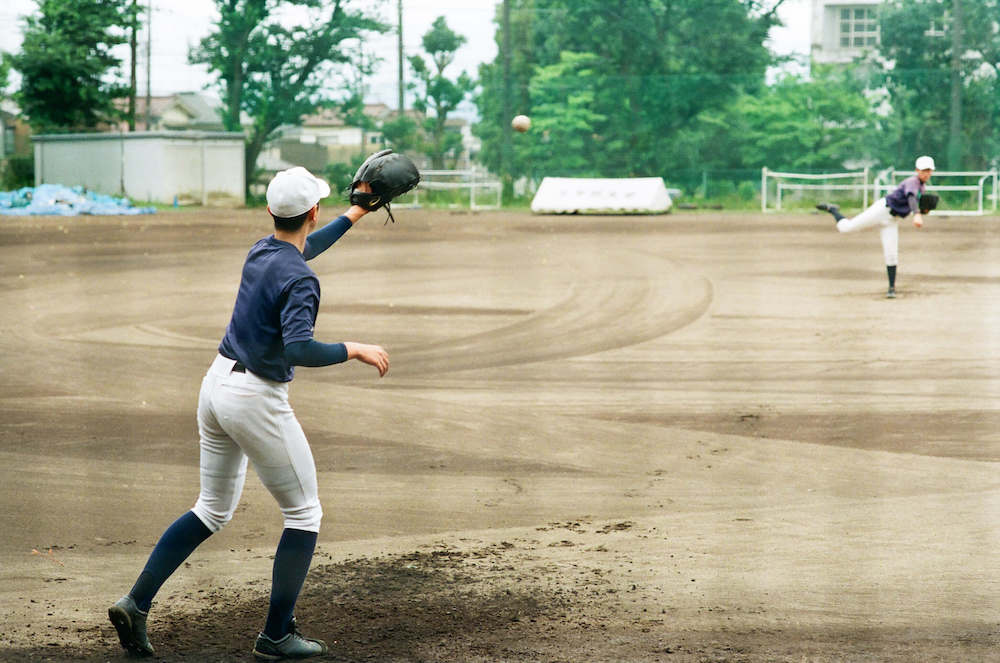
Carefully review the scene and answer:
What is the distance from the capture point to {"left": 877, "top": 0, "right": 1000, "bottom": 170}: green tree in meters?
41.6

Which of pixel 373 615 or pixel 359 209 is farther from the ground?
pixel 359 209

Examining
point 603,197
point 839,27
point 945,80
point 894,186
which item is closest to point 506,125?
point 603,197

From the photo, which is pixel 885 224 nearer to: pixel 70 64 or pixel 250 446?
pixel 250 446

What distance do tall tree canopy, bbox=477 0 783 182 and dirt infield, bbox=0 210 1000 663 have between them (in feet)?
102

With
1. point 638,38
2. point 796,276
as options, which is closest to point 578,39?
point 638,38

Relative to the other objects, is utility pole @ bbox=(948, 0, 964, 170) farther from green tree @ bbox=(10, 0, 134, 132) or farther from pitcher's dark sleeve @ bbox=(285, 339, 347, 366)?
pitcher's dark sleeve @ bbox=(285, 339, 347, 366)

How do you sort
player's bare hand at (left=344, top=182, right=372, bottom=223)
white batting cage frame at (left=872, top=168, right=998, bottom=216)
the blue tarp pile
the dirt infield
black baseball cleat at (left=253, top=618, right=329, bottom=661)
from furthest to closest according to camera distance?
white batting cage frame at (left=872, top=168, right=998, bottom=216), the blue tarp pile, player's bare hand at (left=344, top=182, right=372, bottom=223), the dirt infield, black baseball cleat at (left=253, top=618, right=329, bottom=661)

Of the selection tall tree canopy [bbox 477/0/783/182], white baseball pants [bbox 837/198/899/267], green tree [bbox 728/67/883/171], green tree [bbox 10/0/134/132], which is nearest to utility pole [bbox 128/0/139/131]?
green tree [bbox 10/0/134/132]

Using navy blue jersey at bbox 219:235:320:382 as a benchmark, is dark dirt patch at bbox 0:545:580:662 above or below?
below

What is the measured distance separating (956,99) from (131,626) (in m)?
40.4

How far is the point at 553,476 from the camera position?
26.3 ft

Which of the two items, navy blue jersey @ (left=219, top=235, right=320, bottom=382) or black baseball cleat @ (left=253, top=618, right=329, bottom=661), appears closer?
navy blue jersey @ (left=219, top=235, right=320, bottom=382)

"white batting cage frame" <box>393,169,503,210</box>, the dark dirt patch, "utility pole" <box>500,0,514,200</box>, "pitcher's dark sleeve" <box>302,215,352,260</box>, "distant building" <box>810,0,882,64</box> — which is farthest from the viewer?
"distant building" <box>810,0,882,64</box>

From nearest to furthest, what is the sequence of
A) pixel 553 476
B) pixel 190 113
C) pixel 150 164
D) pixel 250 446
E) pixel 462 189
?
pixel 250 446, pixel 553 476, pixel 150 164, pixel 462 189, pixel 190 113
